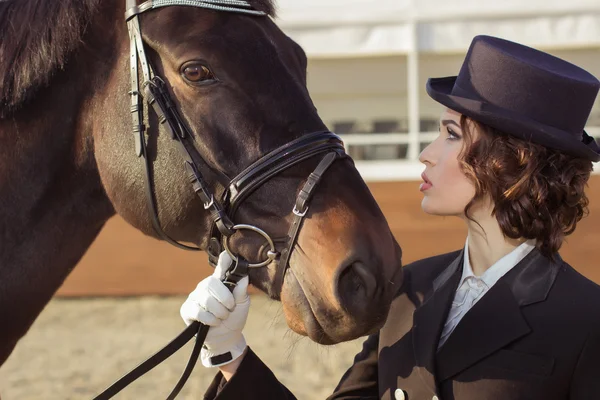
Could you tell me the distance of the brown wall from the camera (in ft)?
23.7

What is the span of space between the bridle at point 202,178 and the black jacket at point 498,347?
0.22 m

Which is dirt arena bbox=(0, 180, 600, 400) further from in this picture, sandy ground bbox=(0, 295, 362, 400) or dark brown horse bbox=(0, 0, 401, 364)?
dark brown horse bbox=(0, 0, 401, 364)

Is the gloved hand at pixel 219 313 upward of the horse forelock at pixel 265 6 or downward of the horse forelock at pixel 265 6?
downward

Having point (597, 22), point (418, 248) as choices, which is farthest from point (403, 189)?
point (597, 22)

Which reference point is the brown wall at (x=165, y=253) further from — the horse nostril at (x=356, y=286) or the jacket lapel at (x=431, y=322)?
the horse nostril at (x=356, y=286)

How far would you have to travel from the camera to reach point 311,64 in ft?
35.2

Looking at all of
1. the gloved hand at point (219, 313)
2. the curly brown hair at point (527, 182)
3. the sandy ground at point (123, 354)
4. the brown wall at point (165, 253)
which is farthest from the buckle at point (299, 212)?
the brown wall at point (165, 253)

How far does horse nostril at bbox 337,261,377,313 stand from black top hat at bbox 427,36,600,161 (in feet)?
1.48

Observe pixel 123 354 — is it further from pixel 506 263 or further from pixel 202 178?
pixel 506 263

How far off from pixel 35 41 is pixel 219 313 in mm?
908

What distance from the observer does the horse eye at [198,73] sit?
6.07 ft

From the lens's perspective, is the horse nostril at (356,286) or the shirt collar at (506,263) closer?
the horse nostril at (356,286)

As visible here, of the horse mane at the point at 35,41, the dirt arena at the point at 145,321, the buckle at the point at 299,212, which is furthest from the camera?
the dirt arena at the point at 145,321

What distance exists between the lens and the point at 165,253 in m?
7.43
